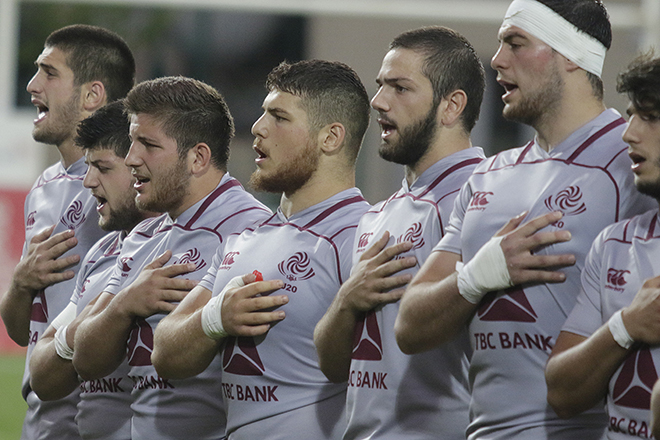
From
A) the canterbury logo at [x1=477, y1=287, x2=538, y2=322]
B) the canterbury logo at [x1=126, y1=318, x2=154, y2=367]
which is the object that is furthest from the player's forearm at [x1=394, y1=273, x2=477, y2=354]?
the canterbury logo at [x1=126, y1=318, x2=154, y2=367]

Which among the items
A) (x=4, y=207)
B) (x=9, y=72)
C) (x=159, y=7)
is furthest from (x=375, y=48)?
(x=4, y=207)

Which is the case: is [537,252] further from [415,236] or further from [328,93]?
[328,93]

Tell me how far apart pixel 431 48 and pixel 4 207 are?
10.8 metres

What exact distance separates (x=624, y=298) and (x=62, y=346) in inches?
108

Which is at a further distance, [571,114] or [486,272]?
[571,114]

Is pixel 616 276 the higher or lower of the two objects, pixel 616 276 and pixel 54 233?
the higher

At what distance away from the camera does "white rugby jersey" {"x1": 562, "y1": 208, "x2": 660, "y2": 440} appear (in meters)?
2.70

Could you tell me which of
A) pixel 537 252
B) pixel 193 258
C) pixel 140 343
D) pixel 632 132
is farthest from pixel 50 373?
pixel 632 132

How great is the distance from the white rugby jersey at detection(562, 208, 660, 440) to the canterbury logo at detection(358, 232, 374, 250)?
0.94 metres

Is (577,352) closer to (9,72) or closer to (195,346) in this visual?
(195,346)

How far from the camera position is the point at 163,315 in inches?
162

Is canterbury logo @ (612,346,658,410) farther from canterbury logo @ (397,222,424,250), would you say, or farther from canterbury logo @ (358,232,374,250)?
canterbury logo @ (358,232,374,250)

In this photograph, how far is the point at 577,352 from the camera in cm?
279

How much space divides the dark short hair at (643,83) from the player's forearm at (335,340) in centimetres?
125
